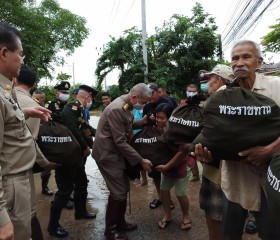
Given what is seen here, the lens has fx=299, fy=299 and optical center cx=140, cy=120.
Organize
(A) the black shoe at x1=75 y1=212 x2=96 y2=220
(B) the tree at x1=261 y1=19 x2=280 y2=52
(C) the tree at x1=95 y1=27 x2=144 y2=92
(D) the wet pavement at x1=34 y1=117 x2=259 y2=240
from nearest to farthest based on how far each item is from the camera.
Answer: (D) the wet pavement at x1=34 y1=117 x2=259 y2=240 → (A) the black shoe at x1=75 y1=212 x2=96 y2=220 → (C) the tree at x1=95 y1=27 x2=144 y2=92 → (B) the tree at x1=261 y1=19 x2=280 y2=52

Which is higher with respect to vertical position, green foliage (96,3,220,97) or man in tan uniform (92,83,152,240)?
green foliage (96,3,220,97)

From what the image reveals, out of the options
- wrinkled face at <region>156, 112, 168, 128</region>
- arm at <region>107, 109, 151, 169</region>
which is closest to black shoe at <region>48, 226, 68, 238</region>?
arm at <region>107, 109, 151, 169</region>

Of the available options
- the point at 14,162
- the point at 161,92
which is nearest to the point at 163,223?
the point at 14,162

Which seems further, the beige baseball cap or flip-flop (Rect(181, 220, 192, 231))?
flip-flop (Rect(181, 220, 192, 231))

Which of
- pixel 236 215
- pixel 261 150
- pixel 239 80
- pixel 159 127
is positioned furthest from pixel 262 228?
pixel 159 127

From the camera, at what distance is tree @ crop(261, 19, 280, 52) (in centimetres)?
1466

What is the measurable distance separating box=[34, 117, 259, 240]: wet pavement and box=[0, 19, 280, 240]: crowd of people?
117 millimetres

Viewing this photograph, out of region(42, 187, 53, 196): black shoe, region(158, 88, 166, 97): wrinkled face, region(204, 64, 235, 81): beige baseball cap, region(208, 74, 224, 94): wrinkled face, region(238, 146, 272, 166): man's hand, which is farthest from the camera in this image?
region(158, 88, 166, 97): wrinkled face

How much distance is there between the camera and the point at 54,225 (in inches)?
142

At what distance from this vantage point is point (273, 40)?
15023 mm

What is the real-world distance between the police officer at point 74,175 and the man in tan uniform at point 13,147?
1.60m

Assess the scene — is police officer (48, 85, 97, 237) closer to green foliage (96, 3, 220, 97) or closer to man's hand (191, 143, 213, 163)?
man's hand (191, 143, 213, 163)

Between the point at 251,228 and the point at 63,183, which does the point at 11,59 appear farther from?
the point at 251,228

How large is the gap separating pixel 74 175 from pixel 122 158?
26.8 inches
